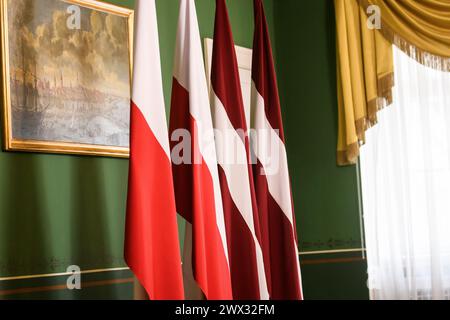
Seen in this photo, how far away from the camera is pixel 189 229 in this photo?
8.95 ft

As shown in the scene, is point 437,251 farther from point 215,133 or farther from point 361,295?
point 215,133

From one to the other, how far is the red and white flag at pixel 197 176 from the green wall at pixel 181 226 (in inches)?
15.2

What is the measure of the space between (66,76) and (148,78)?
44 centimetres

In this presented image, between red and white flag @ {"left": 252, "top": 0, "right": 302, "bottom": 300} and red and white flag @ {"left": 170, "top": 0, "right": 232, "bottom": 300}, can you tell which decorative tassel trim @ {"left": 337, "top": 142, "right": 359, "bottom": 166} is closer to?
red and white flag @ {"left": 252, "top": 0, "right": 302, "bottom": 300}

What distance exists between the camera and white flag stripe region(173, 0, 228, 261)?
9.03ft

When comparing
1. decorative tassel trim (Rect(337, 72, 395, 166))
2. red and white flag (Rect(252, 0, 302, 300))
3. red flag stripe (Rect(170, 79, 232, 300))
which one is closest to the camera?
red flag stripe (Rect(170, 79, 232, 300))

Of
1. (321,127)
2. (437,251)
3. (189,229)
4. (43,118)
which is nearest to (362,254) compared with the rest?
(437,251)

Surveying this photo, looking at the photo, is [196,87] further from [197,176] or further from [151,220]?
[151,220]

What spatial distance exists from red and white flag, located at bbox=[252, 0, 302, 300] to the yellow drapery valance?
71 cm

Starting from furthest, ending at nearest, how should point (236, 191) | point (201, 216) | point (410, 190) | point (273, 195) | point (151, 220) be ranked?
point (410, 190), point (273, 195), point (236, 191), point (201, 216), point (151, 220)

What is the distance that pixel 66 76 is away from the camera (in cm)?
280

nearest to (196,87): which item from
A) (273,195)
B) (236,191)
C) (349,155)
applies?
(236,191)

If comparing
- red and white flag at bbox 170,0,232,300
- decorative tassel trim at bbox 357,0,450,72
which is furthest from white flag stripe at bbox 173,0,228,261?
decorative tassel trim at bbox 357,0,450,72
